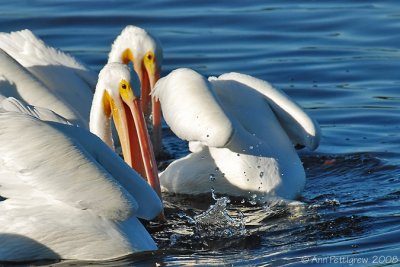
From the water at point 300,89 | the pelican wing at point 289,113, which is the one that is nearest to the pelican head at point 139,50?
the water at point 300,89

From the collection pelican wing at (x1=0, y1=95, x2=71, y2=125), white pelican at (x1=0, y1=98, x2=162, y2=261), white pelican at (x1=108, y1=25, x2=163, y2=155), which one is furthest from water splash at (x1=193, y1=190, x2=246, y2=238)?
white pelican at (x1=108, y1=25, x2=163, y2=155)

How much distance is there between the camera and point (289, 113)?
789 centimetres

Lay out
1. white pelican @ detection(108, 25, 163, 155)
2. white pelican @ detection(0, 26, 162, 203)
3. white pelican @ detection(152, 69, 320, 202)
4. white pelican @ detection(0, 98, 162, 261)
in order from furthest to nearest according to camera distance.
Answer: white pelican @ detection(108, 25, 163, 155) < white pelican @ detection(0, 26, 162, 203) < white pelican @ detection(152, 69, 320, 202) < white pelican @ detection(0, 98, 162, 261)

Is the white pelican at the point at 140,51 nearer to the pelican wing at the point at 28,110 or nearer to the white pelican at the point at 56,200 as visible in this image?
the pelican wing at the point at 28,110

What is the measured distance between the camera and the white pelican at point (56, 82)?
24.1ft

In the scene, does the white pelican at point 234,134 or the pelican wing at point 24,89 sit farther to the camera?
the pelican wing at point 24,89

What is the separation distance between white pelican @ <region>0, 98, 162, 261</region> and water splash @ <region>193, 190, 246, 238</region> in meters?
0.65


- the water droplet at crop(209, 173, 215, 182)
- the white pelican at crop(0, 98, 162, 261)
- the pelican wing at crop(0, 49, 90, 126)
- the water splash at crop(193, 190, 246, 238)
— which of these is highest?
the pelican wing at crop(0, 49, 90, 126)

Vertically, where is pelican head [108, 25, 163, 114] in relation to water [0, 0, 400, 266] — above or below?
above

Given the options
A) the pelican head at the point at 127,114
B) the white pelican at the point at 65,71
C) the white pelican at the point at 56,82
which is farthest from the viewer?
the white pelican at the point at 65,71

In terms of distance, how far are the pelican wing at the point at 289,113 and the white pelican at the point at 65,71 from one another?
3.04ft

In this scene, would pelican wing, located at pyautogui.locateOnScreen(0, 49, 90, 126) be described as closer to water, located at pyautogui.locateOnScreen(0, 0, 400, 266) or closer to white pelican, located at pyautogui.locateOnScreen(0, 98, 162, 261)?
water, located at pyautogui.locateOnScreen(0, 0, 400, 266)

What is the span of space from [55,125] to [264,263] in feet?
4.16

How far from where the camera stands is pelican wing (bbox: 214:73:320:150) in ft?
25.7
